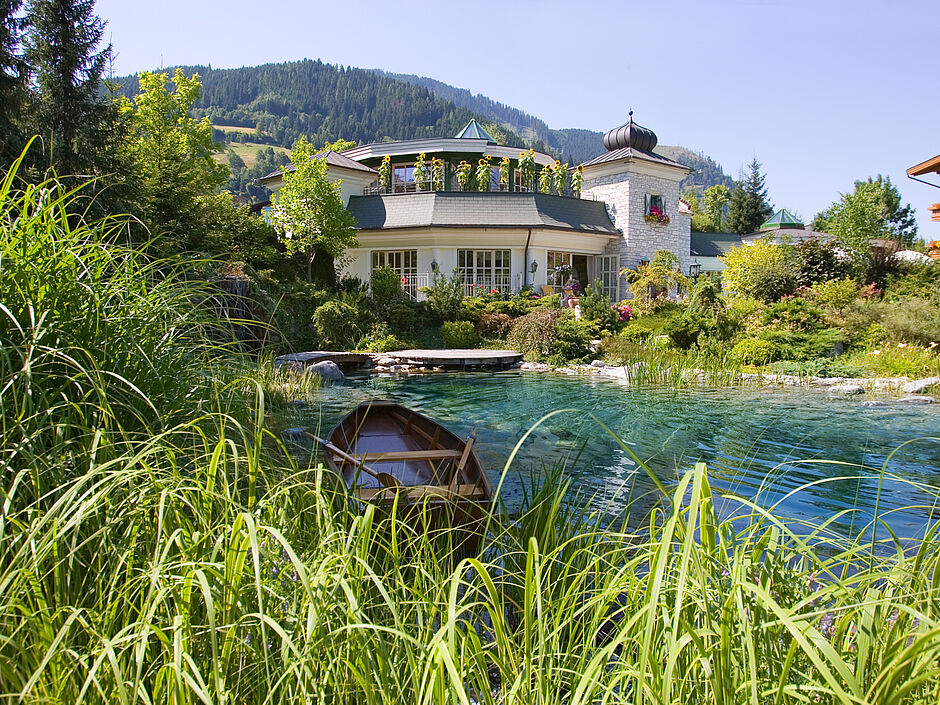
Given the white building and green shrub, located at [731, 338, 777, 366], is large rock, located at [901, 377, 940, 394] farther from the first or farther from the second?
the white building

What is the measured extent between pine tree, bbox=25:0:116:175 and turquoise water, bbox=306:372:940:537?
6.26 m

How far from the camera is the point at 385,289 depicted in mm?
20125

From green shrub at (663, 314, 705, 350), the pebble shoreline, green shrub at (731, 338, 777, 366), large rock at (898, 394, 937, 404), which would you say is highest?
green shrub at (663, 314, 705, 350)

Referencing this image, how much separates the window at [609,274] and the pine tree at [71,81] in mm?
18756

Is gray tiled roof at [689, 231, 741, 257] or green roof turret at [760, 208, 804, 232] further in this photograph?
green roof turret at [760, 208, 804, 232]

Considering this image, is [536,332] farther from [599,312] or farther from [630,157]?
[630,157]

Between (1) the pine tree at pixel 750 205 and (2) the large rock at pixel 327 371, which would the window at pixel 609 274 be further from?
(1) the pine tree at pixel 750 205

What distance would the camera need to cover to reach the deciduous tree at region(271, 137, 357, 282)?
A: 65.4 ft

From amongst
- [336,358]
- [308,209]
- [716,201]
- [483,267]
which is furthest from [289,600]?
[716,201]

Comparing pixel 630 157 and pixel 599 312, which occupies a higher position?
pixel 630 157

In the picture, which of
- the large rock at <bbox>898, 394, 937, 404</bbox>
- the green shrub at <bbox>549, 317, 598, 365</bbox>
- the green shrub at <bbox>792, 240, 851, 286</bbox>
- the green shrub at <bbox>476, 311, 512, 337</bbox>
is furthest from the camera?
the green shrub at <bbox>476, 311, 512, 337</bbox>

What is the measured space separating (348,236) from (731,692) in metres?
20.6

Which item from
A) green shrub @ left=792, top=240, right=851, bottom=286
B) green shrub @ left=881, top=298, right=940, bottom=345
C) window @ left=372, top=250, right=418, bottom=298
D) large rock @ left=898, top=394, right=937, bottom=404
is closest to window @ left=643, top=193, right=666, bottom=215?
green shrub @ left=792, top=240, right=851, bottom=286

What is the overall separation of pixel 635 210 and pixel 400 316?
1209cm
